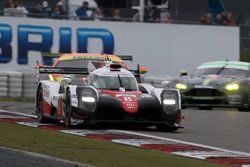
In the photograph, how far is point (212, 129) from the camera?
16250 millimetres

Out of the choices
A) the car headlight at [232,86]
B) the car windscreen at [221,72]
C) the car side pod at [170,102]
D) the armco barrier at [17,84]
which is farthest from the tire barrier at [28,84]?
the car side pod at [170,102]

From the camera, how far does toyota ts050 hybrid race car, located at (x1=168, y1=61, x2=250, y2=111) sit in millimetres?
22359

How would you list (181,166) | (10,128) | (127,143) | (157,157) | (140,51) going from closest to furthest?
(181,166) < (157,157) < (127,143) < (10,128) < (140,51)

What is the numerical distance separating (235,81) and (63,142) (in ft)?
38.0

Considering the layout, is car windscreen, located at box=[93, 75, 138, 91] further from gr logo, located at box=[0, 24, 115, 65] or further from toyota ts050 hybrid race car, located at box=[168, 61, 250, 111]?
gr logo, located at box=[0, 24, 115, 65]

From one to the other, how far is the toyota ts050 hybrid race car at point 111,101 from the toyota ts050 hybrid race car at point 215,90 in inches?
257

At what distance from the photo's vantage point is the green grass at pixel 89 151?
9.97 m

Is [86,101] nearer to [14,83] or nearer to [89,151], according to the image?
[89,151]

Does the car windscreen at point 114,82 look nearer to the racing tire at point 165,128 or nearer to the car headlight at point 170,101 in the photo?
the car headlight at point 170,101

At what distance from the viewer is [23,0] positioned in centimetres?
2925

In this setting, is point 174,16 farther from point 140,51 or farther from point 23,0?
point 23,0

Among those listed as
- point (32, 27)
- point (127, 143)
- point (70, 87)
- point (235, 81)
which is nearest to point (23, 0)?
point (32, 27)

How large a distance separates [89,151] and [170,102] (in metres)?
4.34

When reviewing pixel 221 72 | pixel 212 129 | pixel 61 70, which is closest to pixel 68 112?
pixel 61 70
